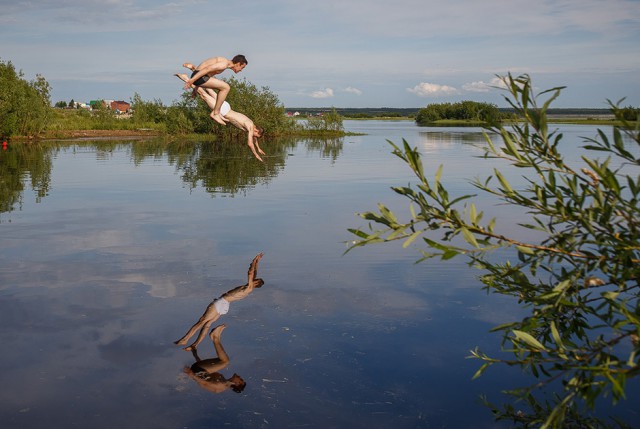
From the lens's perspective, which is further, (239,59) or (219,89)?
(219,89)

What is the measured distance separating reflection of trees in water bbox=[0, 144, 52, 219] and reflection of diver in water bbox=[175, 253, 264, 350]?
12585 mm

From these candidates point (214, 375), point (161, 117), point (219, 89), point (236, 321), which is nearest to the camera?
point (214, 375)

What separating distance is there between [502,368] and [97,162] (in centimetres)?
3753

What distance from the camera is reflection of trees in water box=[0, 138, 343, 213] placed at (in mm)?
28812

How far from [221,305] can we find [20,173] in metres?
25.8

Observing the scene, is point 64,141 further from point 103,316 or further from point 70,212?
point 103,316

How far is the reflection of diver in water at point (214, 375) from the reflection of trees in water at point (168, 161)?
51.9 ft

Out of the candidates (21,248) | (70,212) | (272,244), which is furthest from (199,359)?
(70,212)

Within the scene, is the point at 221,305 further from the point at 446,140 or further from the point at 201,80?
the point at 446,140

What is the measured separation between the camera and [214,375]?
8.73m

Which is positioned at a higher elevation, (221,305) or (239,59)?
(239,59)

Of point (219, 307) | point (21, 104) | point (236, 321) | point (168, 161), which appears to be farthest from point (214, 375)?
point (21, 104)

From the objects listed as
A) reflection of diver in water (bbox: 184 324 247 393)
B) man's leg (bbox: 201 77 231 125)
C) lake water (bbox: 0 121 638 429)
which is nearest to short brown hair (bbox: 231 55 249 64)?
man's leg (bbox: 201 77 231 125)

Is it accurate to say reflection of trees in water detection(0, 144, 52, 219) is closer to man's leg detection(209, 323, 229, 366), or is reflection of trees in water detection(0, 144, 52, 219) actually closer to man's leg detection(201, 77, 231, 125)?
man's leg detection(201, 77, 231, 125)
